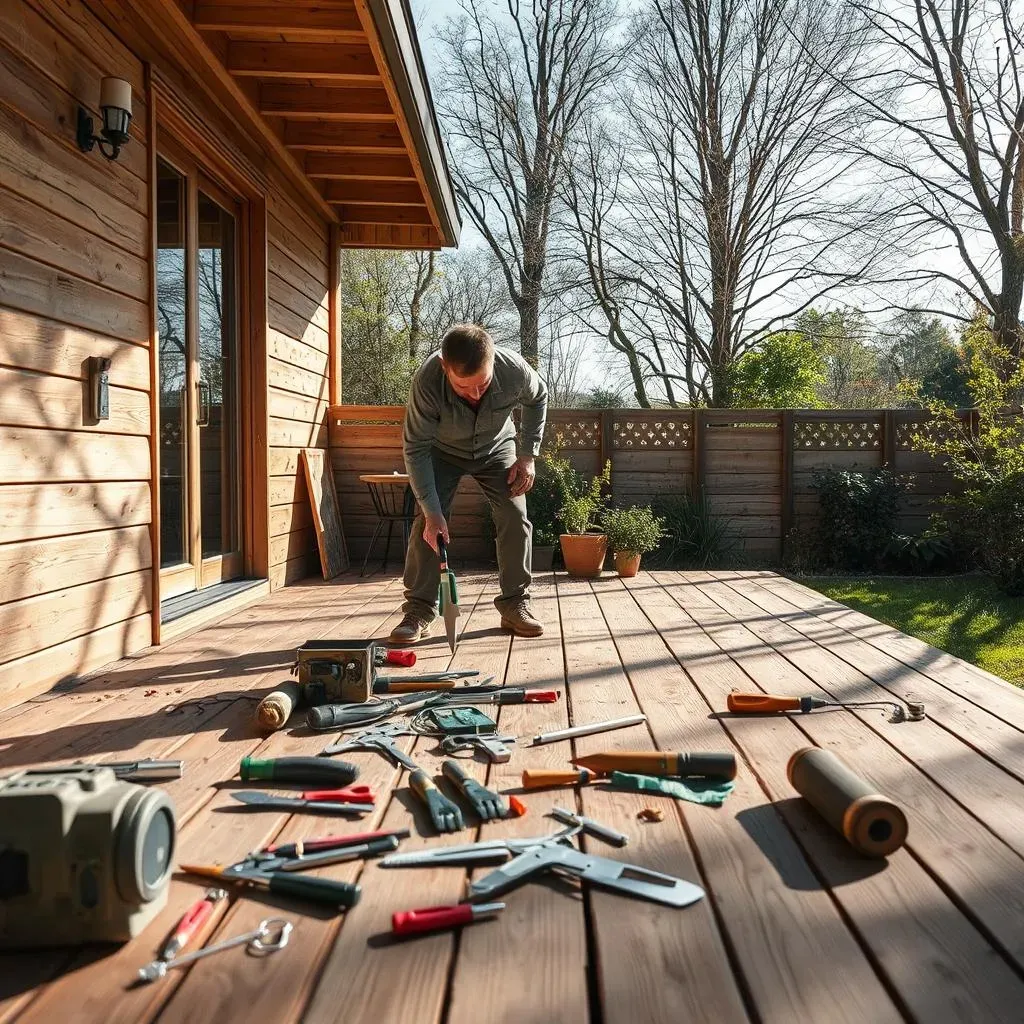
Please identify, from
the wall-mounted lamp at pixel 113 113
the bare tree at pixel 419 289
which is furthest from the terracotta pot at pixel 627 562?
the bare tree at pixel 419 289

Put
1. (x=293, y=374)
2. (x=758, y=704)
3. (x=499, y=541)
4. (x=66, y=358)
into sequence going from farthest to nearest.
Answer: (x=293, y=374), (x=499, y=541), (x=66, y=358), (x=758, y=704)

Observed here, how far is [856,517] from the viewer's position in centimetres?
699

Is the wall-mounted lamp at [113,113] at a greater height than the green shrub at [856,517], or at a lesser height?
greater

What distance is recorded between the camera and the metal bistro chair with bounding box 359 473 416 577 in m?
5.98

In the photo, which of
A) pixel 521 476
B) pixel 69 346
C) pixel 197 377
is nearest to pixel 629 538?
pixel 521 476

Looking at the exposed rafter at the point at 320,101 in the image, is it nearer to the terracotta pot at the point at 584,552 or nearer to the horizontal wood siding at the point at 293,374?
the horizontal wood siding at the point at 293,374

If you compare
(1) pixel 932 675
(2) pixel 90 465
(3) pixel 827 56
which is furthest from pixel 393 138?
(3) pixel 827 56

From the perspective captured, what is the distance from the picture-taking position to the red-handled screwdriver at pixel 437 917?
4.33ft

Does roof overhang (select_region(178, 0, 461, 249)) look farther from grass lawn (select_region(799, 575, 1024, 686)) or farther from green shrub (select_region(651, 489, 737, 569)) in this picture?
grass lawn (select_region(799, 575, 1024, 686))

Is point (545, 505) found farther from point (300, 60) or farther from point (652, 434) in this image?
point (300, 60)

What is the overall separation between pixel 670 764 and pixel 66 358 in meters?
2.35

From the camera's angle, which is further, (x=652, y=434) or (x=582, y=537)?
(x=652, y=434)

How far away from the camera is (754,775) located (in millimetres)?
2037

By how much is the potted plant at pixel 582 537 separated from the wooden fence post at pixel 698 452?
2.99 ft
